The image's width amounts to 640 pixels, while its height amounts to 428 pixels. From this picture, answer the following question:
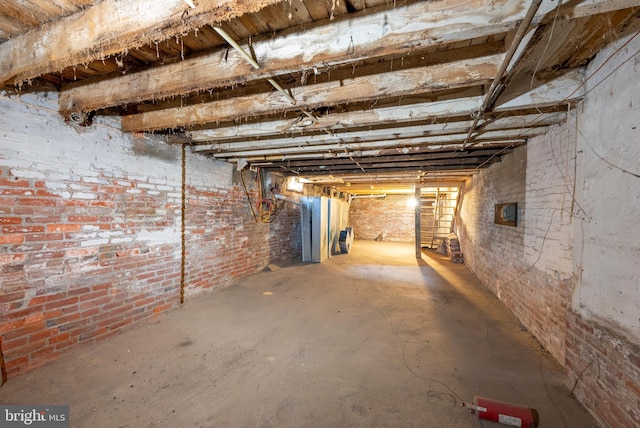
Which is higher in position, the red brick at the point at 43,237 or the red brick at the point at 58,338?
the red brick at the point at 43,237

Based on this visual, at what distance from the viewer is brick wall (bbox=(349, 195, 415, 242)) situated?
10281 mm

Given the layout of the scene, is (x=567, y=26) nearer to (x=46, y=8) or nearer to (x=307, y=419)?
(x=307, y=419)

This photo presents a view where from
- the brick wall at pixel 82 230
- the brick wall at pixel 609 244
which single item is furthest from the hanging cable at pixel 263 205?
the brick wall at pixel 609 244

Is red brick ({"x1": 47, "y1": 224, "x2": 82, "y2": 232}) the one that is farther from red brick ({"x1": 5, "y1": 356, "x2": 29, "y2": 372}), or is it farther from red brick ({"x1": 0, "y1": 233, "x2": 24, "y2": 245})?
red brick ({"x1": 5, "y1": 356, "x2": 29, "y2": 372})

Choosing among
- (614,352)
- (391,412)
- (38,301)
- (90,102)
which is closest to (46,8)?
(90,102)

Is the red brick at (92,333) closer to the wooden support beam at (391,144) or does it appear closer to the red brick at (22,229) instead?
the red brick at (22,229)

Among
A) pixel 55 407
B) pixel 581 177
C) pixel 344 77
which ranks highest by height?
pixel 344 77

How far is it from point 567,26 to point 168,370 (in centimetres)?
366

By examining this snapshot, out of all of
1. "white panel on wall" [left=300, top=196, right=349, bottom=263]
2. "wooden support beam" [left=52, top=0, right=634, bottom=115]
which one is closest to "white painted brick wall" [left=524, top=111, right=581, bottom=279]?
"wooden support beam" [left=52, top=0, right=634, bottom=115]

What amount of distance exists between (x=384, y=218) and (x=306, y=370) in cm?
918

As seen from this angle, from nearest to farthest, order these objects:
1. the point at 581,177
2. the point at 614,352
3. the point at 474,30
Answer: the point at 474,30 < the point at 614,352 < the point at 581,177

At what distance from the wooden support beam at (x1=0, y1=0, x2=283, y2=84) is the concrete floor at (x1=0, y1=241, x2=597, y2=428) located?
7.41 ft

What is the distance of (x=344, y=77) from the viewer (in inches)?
71.9

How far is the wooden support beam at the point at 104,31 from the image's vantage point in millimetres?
1097
